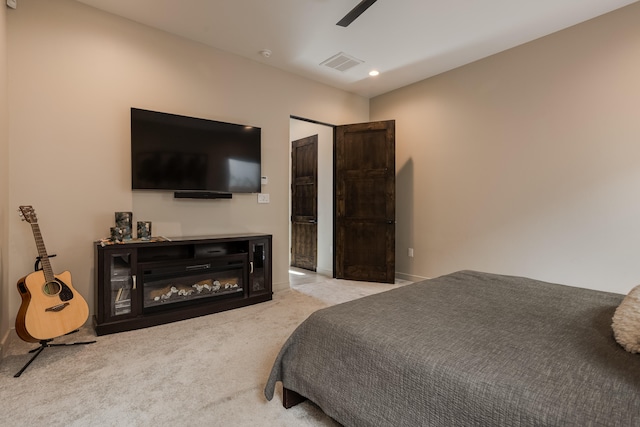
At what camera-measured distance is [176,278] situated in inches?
112

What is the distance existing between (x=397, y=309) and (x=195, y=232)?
98.1 inches

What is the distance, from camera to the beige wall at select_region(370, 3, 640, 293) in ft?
8.98

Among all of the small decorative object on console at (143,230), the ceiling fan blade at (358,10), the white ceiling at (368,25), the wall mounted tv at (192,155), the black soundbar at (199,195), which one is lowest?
the small decorative object on console at (143,230)

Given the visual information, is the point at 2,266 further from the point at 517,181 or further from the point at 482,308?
the point at 517,181

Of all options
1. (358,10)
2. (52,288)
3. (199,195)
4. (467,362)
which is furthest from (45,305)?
(358,10)

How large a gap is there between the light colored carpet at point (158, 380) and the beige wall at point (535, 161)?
2.47 meters

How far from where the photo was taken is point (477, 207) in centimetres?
369

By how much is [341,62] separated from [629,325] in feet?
11.5

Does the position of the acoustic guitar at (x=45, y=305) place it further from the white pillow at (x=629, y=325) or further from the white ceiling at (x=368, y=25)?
the white pillow at (x=629, y=325)

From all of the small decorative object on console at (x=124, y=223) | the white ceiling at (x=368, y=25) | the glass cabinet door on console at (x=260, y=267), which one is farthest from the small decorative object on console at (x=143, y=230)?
the white ceiling at (x=368, y=25)

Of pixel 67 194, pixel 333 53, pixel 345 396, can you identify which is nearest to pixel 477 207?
pixel 333 53

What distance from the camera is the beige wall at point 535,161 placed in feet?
8.98

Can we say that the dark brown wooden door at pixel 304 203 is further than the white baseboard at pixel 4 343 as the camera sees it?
Yes

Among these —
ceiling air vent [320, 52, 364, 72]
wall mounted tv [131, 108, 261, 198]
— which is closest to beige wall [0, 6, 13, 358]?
wall mounted tv [131, 108, 261, 198]
